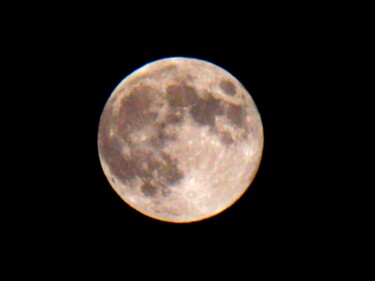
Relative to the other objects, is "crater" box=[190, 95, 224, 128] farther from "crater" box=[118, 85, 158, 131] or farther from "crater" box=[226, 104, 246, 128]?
"crater" box=[118, 85, 158, 131]

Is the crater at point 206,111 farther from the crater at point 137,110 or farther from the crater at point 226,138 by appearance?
the crater at point 137,110

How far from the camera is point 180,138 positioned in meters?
6.98

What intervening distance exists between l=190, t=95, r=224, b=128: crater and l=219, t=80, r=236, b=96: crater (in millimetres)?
274

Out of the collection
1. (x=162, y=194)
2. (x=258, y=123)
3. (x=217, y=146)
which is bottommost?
(x=162, y=194)

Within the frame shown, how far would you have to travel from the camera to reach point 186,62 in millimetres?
7617

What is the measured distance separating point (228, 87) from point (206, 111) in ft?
1.81

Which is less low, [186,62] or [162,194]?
[186,62]

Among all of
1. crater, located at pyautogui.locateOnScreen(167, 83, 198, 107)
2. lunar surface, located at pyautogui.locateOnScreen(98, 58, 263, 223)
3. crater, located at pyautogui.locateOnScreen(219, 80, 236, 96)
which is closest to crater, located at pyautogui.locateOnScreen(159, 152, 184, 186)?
lunar surface, located at pyautogui.locateOnScreen(98, 58, 263, 223)

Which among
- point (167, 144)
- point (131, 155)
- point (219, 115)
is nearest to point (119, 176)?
point (131, 155)

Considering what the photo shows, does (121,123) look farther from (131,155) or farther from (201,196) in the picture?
(201,196)

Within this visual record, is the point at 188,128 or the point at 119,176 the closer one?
the point at 188,128

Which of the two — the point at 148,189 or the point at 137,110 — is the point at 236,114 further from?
the point at 148,189

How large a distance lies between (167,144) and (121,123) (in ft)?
2.19

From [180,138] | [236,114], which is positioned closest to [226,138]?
[236,114]
